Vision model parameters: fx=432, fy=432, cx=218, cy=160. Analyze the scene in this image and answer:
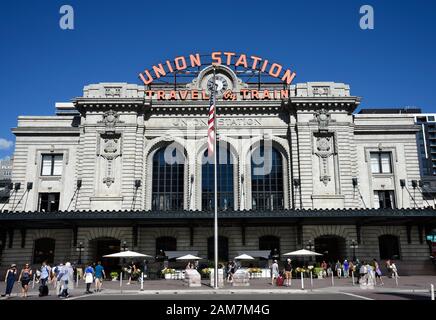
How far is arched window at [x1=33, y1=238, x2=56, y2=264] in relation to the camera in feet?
146

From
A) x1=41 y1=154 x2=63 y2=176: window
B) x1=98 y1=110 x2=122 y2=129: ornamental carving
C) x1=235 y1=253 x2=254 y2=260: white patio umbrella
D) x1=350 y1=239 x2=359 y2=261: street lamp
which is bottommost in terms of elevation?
x1=235 y1=253 x2=254 y2=260: white patio umbrella

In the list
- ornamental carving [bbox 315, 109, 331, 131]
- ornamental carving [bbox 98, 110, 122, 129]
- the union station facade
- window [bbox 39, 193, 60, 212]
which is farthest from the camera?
window [bbox 39, 193, 60, 212]

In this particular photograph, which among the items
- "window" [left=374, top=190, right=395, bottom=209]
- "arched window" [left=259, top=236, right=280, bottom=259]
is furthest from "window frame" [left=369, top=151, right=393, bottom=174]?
"arched window" [left=259, top=236, right=280, bottom=259]

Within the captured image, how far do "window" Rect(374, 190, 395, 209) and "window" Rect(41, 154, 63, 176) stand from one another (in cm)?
3466

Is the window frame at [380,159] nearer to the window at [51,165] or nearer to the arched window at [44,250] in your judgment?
the window at [51,165]

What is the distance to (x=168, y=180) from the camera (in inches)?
1855

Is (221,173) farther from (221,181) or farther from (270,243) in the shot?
(270,243)

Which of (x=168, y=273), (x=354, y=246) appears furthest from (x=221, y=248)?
(x=354, y=246)

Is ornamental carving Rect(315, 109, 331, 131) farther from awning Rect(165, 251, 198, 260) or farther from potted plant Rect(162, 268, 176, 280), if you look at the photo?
potted plant Rect(162, 268, 176, 280)

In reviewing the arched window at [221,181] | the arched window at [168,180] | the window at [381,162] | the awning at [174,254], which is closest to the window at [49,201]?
the arched window at [168,180]

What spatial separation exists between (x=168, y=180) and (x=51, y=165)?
13.0m

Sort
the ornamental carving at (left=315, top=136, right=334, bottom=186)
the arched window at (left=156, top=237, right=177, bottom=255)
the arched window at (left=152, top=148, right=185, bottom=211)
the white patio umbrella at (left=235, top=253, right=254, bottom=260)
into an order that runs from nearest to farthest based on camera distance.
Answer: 1. the white patio umbrella at (left=235, top=253, right=254, bottom=260)
2. the arched window at (left=156, top=237, right=177, bottom=255)
3. the ornamental carving at (left=315, top=136, right=334, bottom=186)
4. the arched window at (left=152, top=148, right=185, bottom=211)
